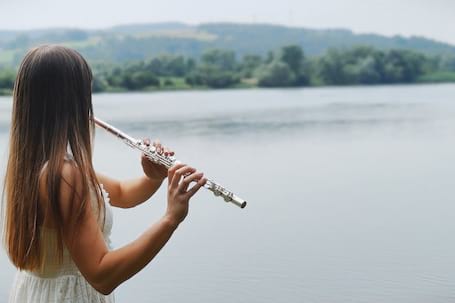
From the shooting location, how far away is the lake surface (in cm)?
493

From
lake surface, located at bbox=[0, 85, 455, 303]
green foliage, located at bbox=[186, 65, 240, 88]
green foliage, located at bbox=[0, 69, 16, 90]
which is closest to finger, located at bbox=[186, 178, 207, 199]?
lake surface, located at bbox=[0, 85, 455, 303]

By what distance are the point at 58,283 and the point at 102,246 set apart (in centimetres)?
19

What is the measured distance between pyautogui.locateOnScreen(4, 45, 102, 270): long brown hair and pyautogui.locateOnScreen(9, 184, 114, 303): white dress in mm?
62

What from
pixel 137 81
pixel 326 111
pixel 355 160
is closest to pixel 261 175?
pixel 355 160

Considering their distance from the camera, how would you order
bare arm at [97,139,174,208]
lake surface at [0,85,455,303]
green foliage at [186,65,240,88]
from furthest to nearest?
green foliage at [186,65,240,88] → lake surface at [0,85,455,303] → bare arm at [97,139,174,208]

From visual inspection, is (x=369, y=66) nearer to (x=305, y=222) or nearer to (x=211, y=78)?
(x=211, y=78)

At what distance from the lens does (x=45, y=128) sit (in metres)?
1.80

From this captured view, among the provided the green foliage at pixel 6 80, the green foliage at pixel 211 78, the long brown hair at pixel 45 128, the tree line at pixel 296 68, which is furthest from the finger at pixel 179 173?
the green foliage at pixel 211 78

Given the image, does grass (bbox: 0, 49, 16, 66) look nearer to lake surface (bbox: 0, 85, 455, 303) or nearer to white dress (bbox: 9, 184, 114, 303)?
lake surface (bbox: 0, 85, 455, 303)

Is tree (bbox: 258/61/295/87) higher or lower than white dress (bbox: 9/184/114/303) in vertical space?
lower

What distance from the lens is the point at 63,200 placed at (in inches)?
68.4

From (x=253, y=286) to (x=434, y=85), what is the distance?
35017mm

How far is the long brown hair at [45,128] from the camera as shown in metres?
1.78

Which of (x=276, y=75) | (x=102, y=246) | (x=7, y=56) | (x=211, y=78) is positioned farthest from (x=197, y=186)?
(x=276, y=75)
